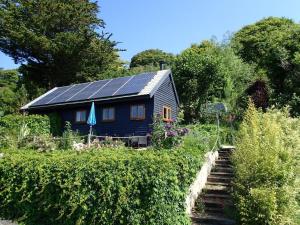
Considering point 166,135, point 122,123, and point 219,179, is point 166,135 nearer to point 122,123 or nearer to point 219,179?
point 219,179

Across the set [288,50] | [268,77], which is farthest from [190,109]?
[288,50]

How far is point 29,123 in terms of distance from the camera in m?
23.0

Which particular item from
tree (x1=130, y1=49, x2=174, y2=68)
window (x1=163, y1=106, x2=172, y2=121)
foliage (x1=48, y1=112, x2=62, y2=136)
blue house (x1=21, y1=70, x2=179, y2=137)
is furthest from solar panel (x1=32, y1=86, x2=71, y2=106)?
tree (x1=130, y1=49, x2=174, y2=68)

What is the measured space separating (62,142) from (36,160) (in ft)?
18.8

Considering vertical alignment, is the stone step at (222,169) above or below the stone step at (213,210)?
above

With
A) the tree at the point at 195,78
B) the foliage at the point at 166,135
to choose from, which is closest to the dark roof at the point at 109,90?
the tree at the point at 195,78

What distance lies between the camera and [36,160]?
34.6 feet

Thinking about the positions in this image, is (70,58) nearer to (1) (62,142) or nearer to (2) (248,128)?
(1) (62,142)

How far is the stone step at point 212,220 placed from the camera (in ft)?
35.9

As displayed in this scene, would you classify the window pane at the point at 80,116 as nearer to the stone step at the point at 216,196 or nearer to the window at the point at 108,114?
the window at the point at 108,114

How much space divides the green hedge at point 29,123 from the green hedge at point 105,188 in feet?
42.0

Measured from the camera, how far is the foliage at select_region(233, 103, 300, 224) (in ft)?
30.4

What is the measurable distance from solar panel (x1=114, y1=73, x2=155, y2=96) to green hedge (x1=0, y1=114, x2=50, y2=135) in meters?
5.72

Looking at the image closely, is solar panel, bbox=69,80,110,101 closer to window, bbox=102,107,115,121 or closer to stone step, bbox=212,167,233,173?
window, bbox=102,107,115,121
